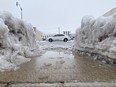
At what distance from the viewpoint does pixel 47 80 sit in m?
3.54

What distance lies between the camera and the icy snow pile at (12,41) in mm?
5266

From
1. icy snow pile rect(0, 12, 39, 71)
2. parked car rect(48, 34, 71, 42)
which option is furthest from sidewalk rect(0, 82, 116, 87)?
parked car rect(48, 34, 71, 42)

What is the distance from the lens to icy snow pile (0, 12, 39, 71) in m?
5.27

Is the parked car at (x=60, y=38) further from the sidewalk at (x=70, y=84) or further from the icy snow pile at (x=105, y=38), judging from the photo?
the sidewalk at (x=70, y=84)

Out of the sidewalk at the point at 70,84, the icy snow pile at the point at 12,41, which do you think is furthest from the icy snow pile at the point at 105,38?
the icy snow pile at the point at 12,41

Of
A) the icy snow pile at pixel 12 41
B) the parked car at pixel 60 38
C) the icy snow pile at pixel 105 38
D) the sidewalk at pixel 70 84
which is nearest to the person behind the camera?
the sidewalk at pixel 70 84

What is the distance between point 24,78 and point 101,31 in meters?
Result: 3.30

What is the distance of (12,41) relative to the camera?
22.4ft

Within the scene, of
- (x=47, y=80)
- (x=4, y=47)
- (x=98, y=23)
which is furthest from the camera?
(x=98, y=23)

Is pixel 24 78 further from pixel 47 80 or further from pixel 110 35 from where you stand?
A: pixel 110 35

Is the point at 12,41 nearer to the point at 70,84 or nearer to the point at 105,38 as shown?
the point at 105,38

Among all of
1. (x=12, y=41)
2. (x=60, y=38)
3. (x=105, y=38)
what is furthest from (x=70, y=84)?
(x=60, y=38)

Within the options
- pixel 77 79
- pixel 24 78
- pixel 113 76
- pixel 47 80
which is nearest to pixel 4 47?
pixel 24 78

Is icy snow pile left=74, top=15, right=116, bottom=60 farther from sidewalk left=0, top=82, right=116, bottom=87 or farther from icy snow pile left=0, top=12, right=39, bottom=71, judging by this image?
icy snow pile left=0, top=12, right=39, bottom=71
